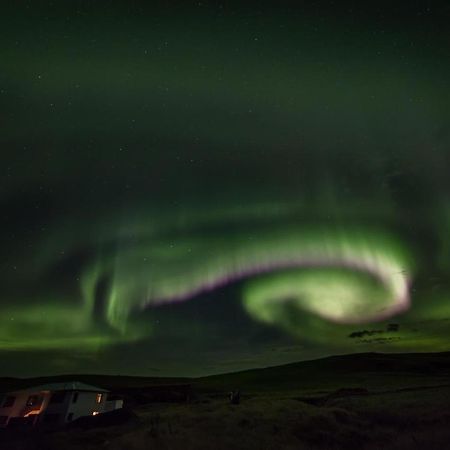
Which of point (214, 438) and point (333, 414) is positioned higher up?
point (333, 414)

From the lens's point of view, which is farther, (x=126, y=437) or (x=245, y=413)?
(x=245, y=413)

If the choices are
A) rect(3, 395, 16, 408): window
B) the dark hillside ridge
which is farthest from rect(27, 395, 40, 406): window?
the dark hillside ridge

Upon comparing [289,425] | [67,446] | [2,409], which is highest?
[2,409]

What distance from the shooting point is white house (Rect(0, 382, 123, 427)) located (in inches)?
1998

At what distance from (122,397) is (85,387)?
33.6 feet

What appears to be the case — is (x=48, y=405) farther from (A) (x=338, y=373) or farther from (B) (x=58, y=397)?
(A) (x=338, y=373)

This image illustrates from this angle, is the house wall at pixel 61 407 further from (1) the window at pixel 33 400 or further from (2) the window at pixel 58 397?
(1) the window at pixel 33 400

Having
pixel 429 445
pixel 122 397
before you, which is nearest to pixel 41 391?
pixel 122 397

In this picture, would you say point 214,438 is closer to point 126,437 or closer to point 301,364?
point 126,437

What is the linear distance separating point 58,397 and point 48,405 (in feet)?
5.02

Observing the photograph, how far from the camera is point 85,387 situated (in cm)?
5616

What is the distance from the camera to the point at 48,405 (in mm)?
51906

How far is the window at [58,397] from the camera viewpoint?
170ft

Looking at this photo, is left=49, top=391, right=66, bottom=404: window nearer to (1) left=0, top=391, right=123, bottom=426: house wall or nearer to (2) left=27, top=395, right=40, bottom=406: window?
(1) left=0, top=391, right=123, bottom=426: house wall
